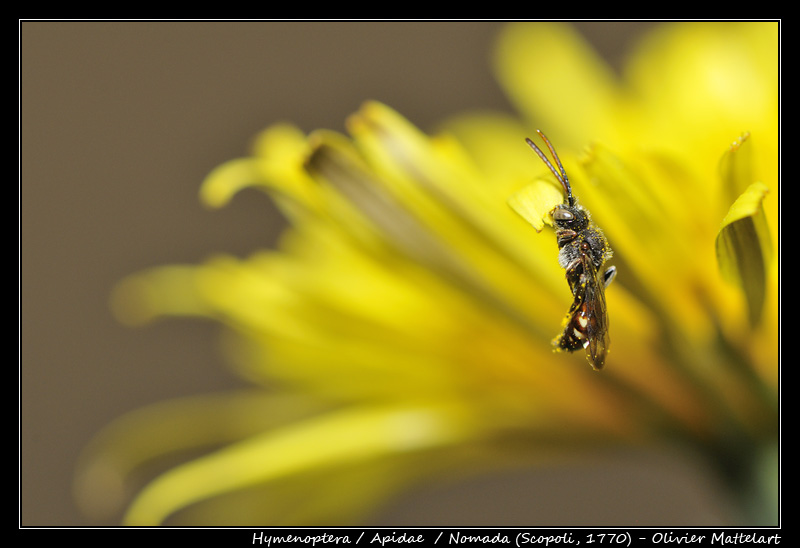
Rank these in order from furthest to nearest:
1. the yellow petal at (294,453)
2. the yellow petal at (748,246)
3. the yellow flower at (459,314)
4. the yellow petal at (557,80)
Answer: the yellow petal at (557,80)
the yellow petal at (294,453)
the yellow flower at (459,314)
the yellow petal at (748,246)

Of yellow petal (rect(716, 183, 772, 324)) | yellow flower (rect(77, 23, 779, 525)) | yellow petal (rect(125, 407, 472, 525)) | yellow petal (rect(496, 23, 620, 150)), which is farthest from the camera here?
yellow petal (rect(496, 23, 620, 150))

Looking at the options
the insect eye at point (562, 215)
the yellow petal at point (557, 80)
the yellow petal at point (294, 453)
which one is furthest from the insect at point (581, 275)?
the yellow petal at point (557, 80)

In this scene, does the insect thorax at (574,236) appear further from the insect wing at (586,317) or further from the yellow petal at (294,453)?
the yellow petal at (294,453)

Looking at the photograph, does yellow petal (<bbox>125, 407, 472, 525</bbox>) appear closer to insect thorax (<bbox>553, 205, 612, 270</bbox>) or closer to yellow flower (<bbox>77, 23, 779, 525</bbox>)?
yellow flower (<bbox>77, 23, 779, 525</bbox>)

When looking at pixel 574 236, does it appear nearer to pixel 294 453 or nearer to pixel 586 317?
pixel 586 317

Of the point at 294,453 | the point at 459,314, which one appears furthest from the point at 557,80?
the point at 294,453

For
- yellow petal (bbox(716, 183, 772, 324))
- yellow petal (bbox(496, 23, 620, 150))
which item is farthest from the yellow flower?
yellow petal (bbox(496, 23, 620, 150))
